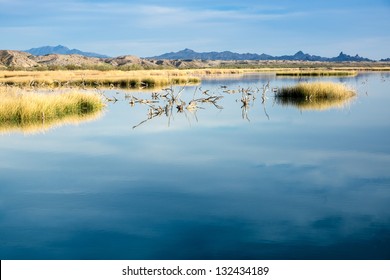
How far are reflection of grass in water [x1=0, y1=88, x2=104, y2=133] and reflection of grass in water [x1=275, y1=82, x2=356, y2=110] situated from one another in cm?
1040

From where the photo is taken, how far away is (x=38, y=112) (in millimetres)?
18203

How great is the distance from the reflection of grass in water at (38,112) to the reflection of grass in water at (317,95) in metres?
10.4

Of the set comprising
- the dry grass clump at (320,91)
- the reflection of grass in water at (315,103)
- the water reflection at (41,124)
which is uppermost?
the dry grass clump at (320,91)

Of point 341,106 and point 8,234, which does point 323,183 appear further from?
point 341,106

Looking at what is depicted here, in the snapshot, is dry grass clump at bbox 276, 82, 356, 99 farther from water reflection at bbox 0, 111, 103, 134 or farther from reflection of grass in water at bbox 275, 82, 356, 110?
water reflection at bbox 0, 111, 103, 134

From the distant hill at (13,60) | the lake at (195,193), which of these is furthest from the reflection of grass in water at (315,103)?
the distant hill at (13,60)

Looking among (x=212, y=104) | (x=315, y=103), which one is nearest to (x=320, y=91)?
(x=315, y=103)

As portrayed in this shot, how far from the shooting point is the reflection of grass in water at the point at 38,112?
17.2 meters

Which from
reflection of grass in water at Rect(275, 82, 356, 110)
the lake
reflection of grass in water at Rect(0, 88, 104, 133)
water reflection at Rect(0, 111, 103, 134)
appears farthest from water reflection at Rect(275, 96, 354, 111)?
water reflection at Rect(0, 111, 103, 134)

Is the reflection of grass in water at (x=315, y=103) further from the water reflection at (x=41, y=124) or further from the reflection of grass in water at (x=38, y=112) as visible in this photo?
the water reflection at (x=41, y=124)

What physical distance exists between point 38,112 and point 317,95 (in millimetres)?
14408

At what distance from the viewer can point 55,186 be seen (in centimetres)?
941

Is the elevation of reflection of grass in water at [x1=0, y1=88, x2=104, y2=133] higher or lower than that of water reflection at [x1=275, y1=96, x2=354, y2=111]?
higher

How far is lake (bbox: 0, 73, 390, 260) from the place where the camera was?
6.34 meters
